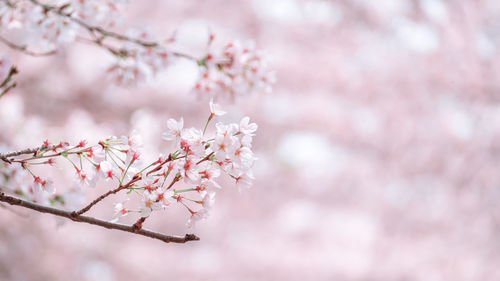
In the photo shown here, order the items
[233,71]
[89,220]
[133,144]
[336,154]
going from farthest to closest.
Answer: [336,154] < [233,71] < [133,144] < [89,220]

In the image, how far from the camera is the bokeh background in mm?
4562

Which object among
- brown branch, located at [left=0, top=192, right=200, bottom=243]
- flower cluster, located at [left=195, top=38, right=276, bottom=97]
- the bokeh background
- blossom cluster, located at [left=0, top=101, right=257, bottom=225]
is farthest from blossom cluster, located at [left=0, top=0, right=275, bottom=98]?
the bokeh background

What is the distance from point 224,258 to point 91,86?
227 centimetres

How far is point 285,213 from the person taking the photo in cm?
518

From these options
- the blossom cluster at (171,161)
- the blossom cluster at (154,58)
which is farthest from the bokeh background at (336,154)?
the blossom cluster at (171,161)

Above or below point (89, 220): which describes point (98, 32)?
above

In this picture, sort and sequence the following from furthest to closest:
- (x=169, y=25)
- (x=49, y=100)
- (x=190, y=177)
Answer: (x=169, y=25) → (x=49, y=100) → (x=190, y=177)

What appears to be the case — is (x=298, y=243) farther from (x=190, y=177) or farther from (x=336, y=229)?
(x=190, y=177)

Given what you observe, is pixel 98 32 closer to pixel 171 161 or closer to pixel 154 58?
pixel 154 58

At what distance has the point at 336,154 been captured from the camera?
16.8 ft

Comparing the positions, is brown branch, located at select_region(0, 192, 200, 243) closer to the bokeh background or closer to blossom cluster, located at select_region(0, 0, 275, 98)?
blossom cluster, located at select_region(0, 0, 275, 98)

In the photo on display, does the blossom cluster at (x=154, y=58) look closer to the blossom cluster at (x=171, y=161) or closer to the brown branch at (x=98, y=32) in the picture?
the brown branch at (x=98, y=32)

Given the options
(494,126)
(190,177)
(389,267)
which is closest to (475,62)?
(494,126)

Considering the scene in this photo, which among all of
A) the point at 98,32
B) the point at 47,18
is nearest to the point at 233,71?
the point at 98,32
